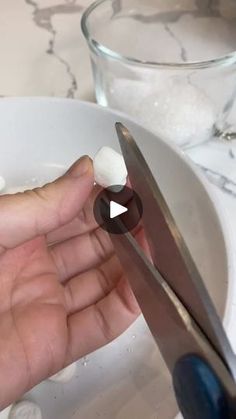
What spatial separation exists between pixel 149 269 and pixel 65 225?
179 mm

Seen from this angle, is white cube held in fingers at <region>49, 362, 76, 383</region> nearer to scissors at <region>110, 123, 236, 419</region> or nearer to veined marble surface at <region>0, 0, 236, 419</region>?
scissors at <region>110, 123, 236, 419</region>

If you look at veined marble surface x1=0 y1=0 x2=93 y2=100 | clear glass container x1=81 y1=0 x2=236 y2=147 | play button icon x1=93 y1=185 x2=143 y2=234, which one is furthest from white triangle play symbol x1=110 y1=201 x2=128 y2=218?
veined marble surface x1=0 y1=0 x2=93 y2=100

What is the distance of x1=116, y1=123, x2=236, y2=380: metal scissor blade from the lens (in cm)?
29

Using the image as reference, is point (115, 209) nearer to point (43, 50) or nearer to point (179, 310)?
point (179, 310)

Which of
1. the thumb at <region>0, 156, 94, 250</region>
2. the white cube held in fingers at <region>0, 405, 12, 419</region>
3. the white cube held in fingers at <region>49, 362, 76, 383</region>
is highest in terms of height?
the thumb at <region>0, 156, 94, 250</region>

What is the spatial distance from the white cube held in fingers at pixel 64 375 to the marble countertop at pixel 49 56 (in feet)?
0.79

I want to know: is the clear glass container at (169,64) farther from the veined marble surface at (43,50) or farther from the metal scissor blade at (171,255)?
the metal scissor blade at (171,255)

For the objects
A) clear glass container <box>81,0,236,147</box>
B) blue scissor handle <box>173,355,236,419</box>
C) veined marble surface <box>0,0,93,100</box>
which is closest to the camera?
blue scissor handle <box>173,355,236,419</box>

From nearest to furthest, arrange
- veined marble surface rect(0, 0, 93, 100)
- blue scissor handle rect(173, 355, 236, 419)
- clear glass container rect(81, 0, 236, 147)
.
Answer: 1. blue scissor handle rect(173, 355, 236, 419)
2. clear glass container rect(81, 0, 236, 147)
3. veined marble surface rect(0, 0, 93, 100)

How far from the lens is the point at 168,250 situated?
0.32 metres

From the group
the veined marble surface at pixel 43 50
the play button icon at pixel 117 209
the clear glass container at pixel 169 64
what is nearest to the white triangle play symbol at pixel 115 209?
the play button icon at pixel 117 209

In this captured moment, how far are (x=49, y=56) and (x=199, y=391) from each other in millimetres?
534

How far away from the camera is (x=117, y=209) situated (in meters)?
0.43

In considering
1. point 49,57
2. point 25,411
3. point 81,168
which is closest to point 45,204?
point 81,168
